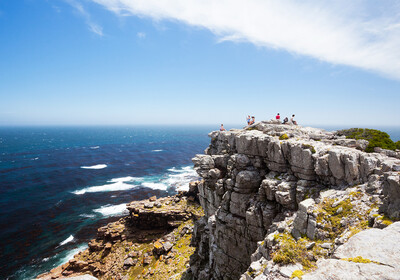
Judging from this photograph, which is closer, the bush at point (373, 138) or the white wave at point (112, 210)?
the bush at point (373, 138)

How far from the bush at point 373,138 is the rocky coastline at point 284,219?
71 cm

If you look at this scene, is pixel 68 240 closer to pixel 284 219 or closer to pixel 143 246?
pixel 143 246

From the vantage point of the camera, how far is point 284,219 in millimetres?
18766

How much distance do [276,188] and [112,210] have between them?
55.9 m

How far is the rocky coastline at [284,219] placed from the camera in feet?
A: 35.0

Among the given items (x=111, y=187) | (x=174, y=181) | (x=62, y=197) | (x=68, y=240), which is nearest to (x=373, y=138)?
(x=68, y=240)

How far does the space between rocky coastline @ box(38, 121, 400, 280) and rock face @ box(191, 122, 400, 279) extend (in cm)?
8

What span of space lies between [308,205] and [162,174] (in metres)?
84.8

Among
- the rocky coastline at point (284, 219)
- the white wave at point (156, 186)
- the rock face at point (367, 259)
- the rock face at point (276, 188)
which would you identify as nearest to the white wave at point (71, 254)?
the rocky coastline at point (284, 219)

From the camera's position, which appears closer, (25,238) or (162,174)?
(25,238)

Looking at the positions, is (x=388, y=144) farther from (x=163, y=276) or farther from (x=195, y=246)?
(x=163, y=276)

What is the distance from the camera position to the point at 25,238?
48219 millimetres

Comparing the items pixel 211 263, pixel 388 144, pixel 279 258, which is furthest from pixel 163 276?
pixel 388 144

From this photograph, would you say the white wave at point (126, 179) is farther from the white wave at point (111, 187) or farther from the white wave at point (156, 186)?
the white wave at point (156, 186)
